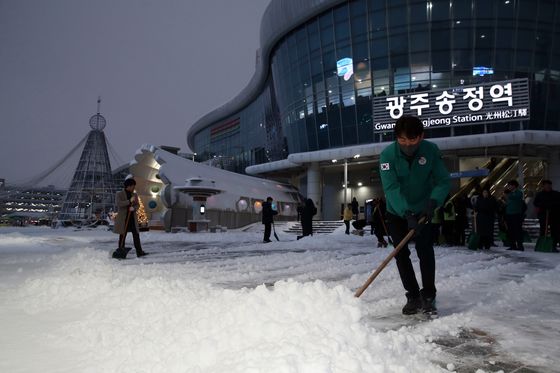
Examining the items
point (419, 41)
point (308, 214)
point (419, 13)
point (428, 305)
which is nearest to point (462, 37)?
point (419, 41)

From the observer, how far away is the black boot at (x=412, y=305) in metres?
3.26

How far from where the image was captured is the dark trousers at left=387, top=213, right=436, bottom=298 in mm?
3436

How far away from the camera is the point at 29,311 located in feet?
11.4

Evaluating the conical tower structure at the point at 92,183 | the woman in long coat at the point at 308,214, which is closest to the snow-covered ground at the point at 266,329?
the woman in long coat at the point at 308,214

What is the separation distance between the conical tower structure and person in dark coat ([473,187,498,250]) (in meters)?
58.8

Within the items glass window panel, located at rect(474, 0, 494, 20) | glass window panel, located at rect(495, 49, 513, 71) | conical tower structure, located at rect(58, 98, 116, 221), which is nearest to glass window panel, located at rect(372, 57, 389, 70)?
glass window panel, located at rect(474, 0, 494, 20)

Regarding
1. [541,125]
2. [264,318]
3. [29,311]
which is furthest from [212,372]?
[541,125]

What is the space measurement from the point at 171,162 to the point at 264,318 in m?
23.7

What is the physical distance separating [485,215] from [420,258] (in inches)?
323

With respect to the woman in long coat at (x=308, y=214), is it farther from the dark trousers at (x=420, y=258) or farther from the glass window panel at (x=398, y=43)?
the glass window panel at (x=398, y=43)

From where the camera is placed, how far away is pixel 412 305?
3.28 metres

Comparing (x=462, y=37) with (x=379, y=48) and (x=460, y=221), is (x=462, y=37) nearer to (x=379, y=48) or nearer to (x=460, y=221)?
(x=379, y=48)

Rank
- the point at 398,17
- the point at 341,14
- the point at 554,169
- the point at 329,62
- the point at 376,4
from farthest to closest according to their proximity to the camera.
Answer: the point at 329,62 < the point at 341,14 < the point at 376,4 < the point at 398,17 < the point at 554,169

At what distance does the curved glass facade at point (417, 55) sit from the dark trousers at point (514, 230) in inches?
708
